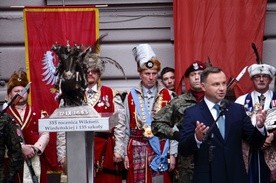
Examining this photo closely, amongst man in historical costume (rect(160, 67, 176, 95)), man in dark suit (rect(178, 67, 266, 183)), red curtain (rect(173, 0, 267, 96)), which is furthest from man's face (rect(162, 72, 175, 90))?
man in dark suit (rect(178, 67, 266, 183))

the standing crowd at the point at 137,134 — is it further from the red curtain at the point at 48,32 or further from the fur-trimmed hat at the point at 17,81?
the red curtain at the point at 48,32

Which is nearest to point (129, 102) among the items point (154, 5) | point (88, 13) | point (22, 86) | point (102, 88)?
point (102, 88)

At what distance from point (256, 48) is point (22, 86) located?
2843mm

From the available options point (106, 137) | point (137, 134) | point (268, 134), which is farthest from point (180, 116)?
point (106, 137)

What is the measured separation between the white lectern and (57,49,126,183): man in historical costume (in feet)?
4.26

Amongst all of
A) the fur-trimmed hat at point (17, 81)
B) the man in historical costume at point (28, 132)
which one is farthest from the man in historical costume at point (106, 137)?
the fur-trimmed hat at point (17, 81)

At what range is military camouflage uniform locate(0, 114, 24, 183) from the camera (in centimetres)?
629

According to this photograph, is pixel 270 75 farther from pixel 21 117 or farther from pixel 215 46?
pixel 21 117

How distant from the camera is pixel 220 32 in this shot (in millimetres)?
8211

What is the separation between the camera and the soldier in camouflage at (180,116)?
20.4ft

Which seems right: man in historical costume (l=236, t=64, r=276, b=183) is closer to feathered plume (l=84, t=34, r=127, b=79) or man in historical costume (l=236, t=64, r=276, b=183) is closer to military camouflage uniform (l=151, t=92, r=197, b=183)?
military camouflage uniform (l=151, t=92, r=197, b=183)

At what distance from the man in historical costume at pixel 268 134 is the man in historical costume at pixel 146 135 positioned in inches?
31.3

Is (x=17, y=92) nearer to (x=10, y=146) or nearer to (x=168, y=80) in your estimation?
(x=10, y=146)

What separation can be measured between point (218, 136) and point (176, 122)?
1114 millimetres
